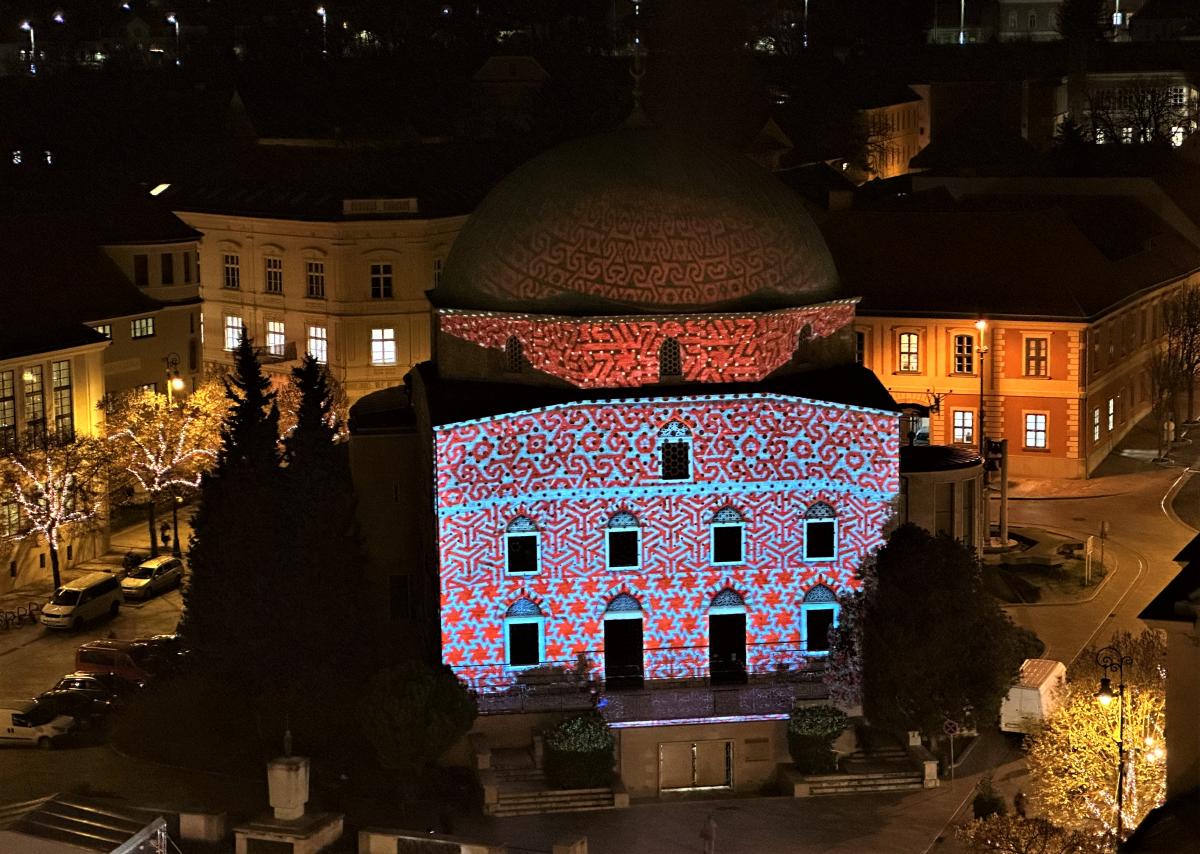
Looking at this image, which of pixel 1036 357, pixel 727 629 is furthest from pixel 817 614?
pixel 1036 357

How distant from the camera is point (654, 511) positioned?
6400 cm

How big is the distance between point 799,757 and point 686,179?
14146 millimetres

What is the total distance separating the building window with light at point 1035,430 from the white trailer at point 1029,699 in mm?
26526

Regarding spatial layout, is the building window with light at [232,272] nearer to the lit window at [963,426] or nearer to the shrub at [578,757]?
the lit window at [963,426]

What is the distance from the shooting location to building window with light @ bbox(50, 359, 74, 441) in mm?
79625

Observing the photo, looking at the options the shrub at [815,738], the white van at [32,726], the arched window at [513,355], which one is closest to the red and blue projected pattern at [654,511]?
the arched window at [513,355]

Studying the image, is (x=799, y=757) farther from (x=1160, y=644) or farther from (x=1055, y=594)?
(x=1055, y=594)

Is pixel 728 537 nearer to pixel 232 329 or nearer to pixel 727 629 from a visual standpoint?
pixel 727 629

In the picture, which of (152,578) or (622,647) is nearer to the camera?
(622,647)

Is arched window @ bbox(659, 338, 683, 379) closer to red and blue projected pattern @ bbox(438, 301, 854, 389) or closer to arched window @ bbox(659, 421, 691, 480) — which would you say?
red and blue projected pattern @ bbox(438, 301, 854, 389)

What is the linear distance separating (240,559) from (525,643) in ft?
22.7

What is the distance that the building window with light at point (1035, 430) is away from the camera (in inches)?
3504

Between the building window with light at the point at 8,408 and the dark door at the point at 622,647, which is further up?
the building window with light at the point at 8,408

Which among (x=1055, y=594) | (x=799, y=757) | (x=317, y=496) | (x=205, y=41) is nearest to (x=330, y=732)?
(x=317, y=496)
